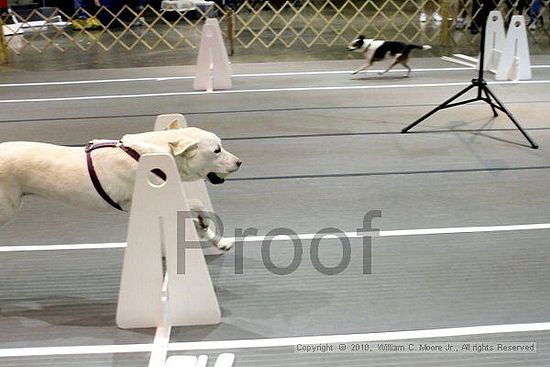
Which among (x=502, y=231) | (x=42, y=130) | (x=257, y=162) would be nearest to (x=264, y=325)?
(x=502, y=231)

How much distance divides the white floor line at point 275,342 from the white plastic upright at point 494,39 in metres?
5.12

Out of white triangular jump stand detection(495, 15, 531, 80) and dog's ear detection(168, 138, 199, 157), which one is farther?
white triangular jump stand detection(495, 15, 531, 80)

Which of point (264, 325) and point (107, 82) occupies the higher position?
point (264, 325)

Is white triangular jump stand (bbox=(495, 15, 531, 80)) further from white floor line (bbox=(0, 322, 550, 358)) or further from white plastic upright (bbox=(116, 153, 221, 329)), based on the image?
white plastic upright (bbox=(116, 153, 221, 329))

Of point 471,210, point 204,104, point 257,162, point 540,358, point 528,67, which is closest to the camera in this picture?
point 540,358

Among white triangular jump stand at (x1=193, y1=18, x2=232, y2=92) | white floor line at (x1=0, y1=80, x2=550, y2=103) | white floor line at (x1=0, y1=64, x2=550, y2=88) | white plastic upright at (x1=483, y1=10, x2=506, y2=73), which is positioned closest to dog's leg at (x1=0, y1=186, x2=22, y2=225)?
white floor line at (x1=0, y1=80, x2=550, y2=103)

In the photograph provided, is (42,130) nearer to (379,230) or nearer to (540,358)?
(379,230)

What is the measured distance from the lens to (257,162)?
4082 millimetres

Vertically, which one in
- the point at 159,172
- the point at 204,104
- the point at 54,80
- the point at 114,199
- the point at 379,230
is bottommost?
the point at 54,80

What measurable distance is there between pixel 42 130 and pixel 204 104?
150cm

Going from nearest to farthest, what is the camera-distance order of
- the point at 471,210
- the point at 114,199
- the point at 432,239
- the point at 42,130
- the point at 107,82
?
the point at 114,199 → the point at 432,239 → the point at 471,210 → the point at 42,130 → the point at 107,82

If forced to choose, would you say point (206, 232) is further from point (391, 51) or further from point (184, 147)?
point (391, 51)

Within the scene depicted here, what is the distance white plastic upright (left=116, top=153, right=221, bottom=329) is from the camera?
206 cm

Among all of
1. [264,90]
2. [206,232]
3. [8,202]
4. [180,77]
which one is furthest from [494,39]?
[8,202]
